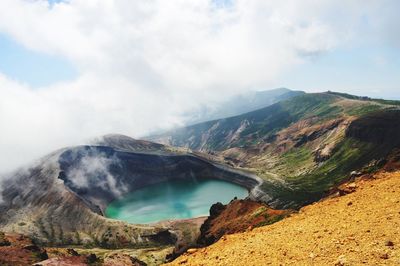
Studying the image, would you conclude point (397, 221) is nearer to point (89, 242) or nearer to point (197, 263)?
point (197, 263)

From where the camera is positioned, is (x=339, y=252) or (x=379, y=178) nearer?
(x=339, y=252)

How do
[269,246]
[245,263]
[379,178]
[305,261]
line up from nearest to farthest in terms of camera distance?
[305,261]
[245,263]
[269,246]
[379,178]

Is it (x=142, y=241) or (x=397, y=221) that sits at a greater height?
(x=397, y=221)

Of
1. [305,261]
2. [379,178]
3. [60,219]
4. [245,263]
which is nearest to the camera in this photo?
[305,261]

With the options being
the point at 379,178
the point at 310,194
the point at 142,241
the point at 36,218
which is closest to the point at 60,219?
the point at 36,218

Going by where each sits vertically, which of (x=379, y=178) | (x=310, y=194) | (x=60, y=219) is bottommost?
(x=310, y=194)

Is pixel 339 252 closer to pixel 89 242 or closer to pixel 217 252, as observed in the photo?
pixel 217 252

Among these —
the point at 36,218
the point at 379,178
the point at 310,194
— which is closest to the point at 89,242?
the point at 36,218
